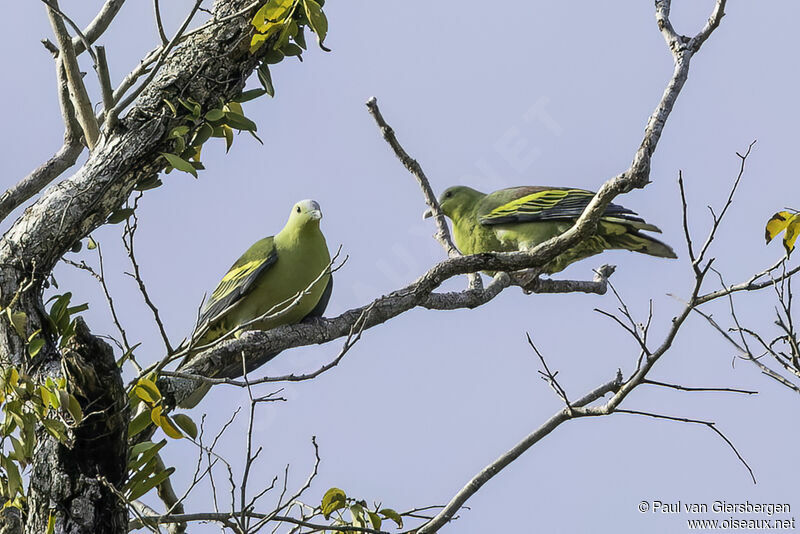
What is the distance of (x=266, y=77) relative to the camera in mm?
3496

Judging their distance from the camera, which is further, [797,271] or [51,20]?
[51,20]

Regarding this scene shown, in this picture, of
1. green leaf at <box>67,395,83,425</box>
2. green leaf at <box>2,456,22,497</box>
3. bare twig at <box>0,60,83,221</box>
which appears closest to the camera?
green leaf at <box>67,395,83,425</box>

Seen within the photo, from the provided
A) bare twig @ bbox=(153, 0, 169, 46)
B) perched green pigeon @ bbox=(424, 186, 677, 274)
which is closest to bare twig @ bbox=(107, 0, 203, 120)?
bare twig @ bbox=(153, 0, 169, 46)

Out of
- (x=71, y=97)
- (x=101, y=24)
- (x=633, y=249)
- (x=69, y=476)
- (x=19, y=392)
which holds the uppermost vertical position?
(x=633, y=249)

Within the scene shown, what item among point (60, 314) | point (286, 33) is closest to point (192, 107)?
point (286, 33)

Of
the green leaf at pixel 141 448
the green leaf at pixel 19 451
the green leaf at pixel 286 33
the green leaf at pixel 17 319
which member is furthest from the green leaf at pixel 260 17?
the green leaf at pixel 19 451

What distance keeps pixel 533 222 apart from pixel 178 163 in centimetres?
Answer: 373

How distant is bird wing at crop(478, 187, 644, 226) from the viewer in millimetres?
6445

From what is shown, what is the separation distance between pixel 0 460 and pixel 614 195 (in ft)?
7.82

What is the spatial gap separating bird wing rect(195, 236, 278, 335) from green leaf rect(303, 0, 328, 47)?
1825 millimetres

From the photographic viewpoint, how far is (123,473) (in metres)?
2.68

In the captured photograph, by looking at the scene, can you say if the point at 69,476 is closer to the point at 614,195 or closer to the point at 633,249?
the point at 614,195

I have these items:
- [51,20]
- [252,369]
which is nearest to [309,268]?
[252,369]

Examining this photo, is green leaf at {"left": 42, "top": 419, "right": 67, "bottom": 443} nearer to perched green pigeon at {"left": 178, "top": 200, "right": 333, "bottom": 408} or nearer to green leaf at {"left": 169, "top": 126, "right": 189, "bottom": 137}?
green leaf at {"left": 169, "top": 126, "right": 189, "bottom": 137}
